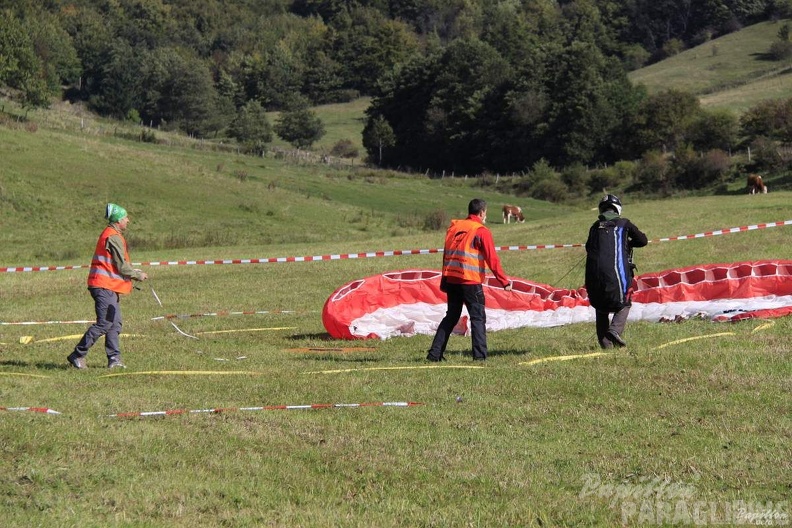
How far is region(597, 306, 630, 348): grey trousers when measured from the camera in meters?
13.5

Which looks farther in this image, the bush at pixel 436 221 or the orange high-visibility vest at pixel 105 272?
the bush at pixel 436 221

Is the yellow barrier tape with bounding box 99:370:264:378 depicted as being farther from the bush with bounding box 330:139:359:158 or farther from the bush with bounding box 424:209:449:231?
the bush with bounding box 330:139:359:158

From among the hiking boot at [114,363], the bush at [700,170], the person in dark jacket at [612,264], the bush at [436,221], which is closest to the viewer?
the person in dark jacket at [612,264]

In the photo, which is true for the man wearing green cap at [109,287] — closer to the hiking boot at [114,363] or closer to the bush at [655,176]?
the hiking boot at [114,363]

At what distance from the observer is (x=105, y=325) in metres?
13.7

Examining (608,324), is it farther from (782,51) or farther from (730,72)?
(782,51)

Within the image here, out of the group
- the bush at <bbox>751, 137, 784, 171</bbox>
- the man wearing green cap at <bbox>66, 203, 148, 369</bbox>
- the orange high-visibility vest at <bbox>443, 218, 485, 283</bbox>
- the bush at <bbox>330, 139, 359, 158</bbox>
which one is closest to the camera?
the orange high-visibility vest at <bbox>443, 218, 485, 283</bbox>

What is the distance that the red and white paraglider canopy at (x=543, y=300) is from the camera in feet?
53.3

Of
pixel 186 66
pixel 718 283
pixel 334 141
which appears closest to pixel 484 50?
pixel 334 141

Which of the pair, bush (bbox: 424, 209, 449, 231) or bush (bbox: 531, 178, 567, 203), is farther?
bush (bbox: 531, 178, 567, 203)

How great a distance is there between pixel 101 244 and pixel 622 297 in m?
6.76

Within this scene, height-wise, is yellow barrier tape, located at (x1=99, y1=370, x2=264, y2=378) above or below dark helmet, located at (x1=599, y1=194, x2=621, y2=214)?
below

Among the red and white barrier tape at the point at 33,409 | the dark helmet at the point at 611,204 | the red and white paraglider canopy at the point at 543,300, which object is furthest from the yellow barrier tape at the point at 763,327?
the red and white barrier tape at the point at 33,409

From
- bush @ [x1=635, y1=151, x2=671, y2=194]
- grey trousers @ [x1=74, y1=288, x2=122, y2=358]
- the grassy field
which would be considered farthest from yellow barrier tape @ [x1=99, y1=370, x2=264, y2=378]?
bush @ [x1=635, y1=151, x2=671, y2=194]
